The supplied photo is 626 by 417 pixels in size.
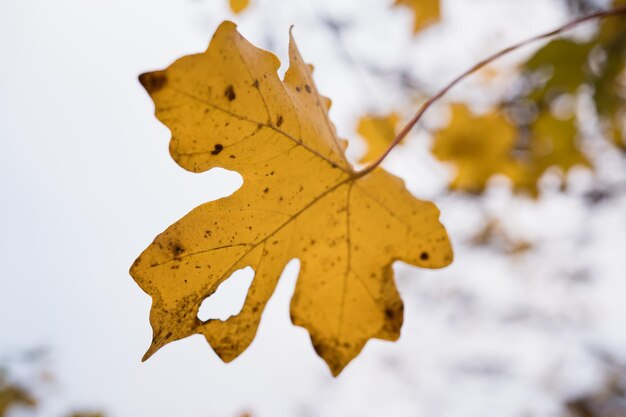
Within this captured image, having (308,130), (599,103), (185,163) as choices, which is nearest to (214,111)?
(185,163)

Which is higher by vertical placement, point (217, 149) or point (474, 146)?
point (217, 149)

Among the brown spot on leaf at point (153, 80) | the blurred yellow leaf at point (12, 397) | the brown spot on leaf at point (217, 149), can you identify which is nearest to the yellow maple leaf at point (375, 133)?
the brown spot on leaf at point (217, 149)

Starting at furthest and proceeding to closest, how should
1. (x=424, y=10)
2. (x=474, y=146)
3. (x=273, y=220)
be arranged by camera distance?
1. (x=474, y=146)
2. (x=424, y=10)
3. (x=273, y=220)

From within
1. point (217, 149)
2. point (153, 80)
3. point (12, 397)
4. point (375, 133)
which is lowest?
point (12, 397)

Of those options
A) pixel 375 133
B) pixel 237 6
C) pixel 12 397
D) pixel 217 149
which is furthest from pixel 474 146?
pixel 12 397

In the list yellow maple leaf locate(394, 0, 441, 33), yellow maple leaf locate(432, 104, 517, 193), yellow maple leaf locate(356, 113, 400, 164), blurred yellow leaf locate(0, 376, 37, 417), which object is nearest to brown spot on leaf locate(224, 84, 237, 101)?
yellow maple leaf locate(394, 0, 441, 33)

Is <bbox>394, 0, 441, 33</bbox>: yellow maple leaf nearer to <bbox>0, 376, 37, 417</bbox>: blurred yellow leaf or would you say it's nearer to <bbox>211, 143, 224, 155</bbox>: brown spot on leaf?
<bbox>211, 143, 224, 155</bbox>: brown spot on leaf

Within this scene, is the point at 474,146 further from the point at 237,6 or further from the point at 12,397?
the point at 12,397
